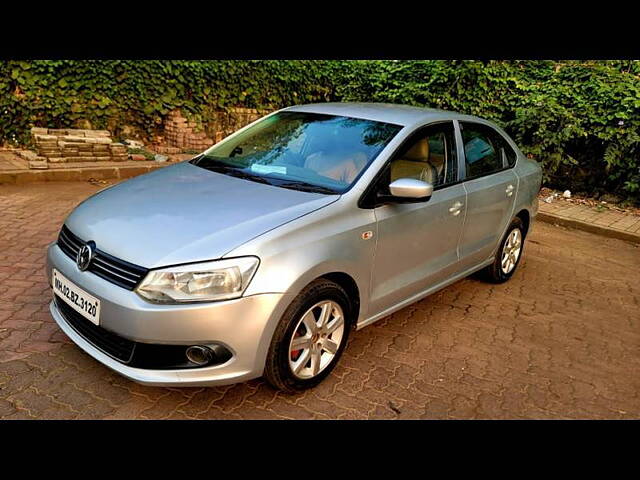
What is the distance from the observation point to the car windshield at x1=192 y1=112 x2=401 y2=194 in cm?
342

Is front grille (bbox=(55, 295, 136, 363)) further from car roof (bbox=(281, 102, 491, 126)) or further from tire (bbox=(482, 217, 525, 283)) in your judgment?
tire (bbox=(482, 217, 525, 283))

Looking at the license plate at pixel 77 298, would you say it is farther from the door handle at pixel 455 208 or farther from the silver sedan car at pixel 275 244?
the door handle at pixel 455 208

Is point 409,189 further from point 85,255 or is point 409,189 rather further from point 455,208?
point 85,255

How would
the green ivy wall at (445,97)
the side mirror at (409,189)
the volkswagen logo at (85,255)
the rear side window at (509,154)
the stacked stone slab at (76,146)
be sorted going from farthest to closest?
1. the green ivy wall at (445,97)
2. the stacked stone slab at (76,146)
3. the rear side window at (509,154)
4. the side mirror at (409,189)
5. the volkswagen logo at (85,255)

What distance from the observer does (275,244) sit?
273cm

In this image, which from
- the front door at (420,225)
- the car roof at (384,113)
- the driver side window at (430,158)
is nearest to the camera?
the front door at (420,225)

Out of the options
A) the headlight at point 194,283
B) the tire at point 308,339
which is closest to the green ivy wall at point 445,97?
the tire at point 308,339

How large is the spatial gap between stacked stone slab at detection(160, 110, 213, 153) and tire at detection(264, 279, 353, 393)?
7.51 metres

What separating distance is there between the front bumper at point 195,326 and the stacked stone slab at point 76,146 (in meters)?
5.63

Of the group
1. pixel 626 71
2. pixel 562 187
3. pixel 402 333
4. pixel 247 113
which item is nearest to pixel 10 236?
pixel 402 333

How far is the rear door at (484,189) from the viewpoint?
13.8 ft

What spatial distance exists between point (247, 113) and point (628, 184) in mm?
6848

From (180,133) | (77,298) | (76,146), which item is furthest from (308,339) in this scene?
(180,133)

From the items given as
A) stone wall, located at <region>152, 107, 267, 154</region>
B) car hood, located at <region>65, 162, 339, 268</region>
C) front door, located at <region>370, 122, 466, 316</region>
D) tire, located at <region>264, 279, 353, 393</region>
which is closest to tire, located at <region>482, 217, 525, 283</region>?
front door, located at <region>370, 122, 466, 316</region>
